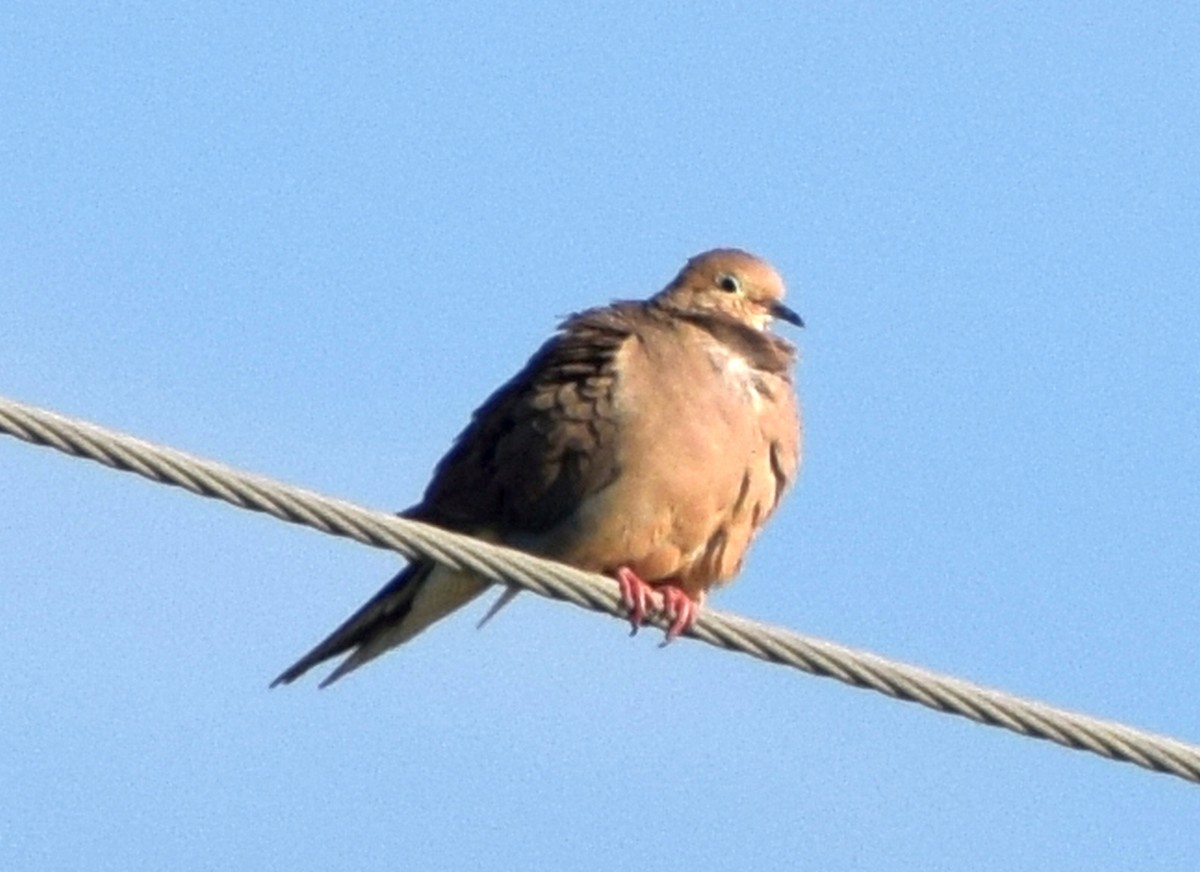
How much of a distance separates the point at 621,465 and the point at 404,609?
2.54ft

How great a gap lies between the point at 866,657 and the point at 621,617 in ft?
5.84

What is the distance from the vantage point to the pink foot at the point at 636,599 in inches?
301

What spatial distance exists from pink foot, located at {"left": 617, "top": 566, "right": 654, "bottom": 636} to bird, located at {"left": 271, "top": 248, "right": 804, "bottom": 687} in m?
0.01

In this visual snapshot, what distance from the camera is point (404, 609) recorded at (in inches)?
333

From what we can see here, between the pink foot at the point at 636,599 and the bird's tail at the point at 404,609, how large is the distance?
0.70m

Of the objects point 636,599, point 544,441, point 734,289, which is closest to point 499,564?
point 636,599

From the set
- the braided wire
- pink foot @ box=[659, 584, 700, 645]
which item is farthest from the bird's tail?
the braided wire

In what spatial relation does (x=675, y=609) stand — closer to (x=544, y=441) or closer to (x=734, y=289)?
(x=544, y=441)

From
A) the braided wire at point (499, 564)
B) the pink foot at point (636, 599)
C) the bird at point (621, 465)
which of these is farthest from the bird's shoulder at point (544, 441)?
the braided wire at point (499, 564)

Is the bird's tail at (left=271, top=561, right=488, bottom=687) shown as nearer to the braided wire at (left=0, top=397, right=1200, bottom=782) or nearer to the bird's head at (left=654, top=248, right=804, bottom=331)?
the bird's head at (left=654, top=248, right=804, bottom=331)

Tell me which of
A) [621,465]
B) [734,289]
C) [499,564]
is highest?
[734,289]

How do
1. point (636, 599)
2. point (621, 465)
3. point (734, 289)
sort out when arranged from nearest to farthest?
point (636, 599) < point (621, 465) < point (734, 289)

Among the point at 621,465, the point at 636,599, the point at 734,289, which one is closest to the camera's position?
the point at 636,599

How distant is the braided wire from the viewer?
5434mm
